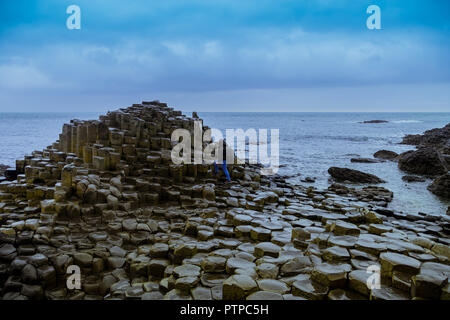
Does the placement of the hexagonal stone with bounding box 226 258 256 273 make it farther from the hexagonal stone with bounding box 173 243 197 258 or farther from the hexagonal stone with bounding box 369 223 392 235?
the hexagonal stone with bounding box 369 223 392 235

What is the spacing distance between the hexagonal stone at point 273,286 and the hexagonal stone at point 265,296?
119mm

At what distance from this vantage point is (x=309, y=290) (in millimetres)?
3490

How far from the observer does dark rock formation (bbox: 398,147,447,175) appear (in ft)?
50.0

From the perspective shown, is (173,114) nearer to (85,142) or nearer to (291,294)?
(85,142)

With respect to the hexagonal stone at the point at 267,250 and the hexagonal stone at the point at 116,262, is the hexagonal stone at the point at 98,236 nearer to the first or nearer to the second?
the hexagonal stone at the point at 116,262

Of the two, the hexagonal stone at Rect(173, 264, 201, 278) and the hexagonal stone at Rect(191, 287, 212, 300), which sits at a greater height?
the hexagonal stone at Rect(173, 264, 201, 278)

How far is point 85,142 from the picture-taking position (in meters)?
9.77

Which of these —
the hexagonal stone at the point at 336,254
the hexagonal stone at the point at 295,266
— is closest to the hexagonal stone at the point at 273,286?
the hexagonal stone at the point at 295,266

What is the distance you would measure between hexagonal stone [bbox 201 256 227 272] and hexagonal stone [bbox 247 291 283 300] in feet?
2.97

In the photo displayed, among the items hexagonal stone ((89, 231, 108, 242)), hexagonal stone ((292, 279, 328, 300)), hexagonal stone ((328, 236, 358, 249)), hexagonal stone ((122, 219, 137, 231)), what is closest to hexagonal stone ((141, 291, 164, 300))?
hexagonal stone ((292, 279, 328, 300))

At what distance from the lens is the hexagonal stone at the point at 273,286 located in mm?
3559

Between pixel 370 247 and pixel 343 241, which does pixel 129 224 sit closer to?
pixel 343 241
